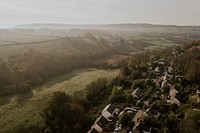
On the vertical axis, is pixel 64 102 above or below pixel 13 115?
above

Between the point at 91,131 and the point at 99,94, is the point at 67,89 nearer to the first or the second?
the point at 99,94

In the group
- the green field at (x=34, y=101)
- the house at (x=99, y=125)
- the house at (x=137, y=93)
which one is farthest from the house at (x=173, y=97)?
the green field at (x=34, y=101)

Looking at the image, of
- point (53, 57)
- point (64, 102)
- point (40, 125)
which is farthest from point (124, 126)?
point (53, 57)

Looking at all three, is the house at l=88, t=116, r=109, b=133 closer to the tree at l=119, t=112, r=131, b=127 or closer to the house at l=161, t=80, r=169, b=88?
the tree at l=119, t=112, r=131, b=127

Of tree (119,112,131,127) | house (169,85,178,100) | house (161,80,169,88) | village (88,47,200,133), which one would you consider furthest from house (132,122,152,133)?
house (161,80,169,88)

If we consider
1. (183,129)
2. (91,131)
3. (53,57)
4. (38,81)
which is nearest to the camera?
(183,129)

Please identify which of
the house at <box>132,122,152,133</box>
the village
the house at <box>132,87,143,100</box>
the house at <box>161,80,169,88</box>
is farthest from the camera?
the house at <box>161,80,169,88</box>

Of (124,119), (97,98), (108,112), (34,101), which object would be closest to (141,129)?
(124,119)

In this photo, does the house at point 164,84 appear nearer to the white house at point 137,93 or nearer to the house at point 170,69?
the white house at point 137,93
